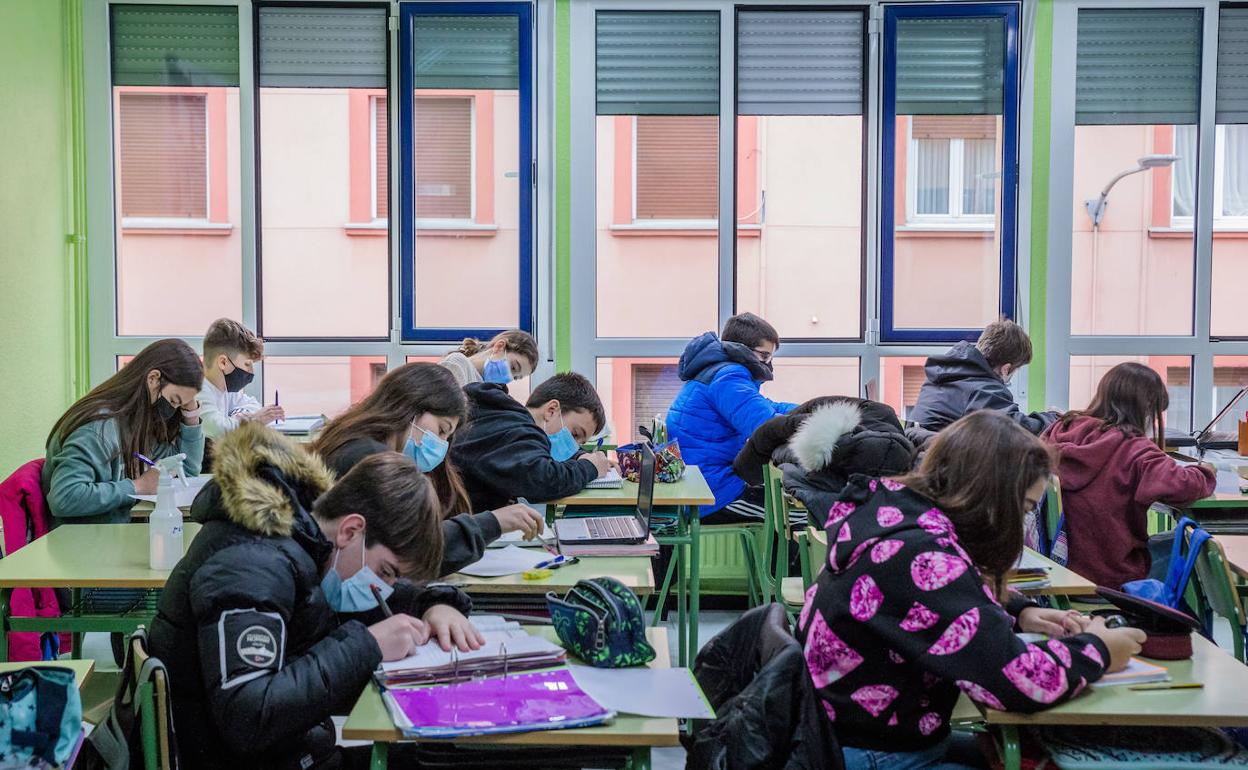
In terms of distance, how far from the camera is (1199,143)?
5.63 meters

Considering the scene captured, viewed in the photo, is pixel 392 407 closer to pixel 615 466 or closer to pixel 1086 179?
pixel 615 466

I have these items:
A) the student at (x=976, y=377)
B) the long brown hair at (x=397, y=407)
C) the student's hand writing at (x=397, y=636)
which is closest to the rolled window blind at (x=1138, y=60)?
the student at (x=976, y=377)

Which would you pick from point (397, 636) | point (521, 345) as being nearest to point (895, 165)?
point (521, 345)

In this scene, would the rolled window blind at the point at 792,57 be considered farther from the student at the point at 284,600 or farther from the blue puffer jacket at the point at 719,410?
the student at the point at 284,600

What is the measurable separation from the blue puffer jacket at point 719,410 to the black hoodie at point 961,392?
0.61 meters

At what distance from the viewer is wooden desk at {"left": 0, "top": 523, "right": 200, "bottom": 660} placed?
2.66m

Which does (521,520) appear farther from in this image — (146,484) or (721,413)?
(721,413)

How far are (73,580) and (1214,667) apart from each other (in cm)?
237

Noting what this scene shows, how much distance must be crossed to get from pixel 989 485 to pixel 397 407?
63.1 inches

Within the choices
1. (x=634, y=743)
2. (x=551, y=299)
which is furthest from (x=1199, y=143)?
(x=634, y=743)

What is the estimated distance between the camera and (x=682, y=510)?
162 inches

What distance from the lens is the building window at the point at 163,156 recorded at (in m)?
5.69

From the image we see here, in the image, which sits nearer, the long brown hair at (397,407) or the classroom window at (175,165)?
the long brown hair at (397,407)

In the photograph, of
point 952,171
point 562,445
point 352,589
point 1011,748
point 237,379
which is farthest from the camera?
point 952,171
